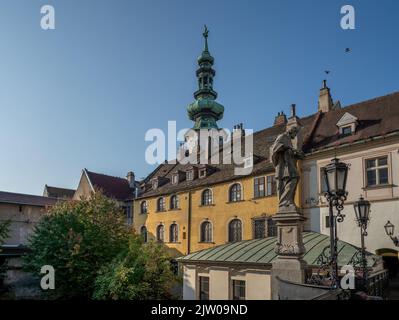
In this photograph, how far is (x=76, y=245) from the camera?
21.4m

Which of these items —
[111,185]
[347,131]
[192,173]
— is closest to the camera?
[347,131]

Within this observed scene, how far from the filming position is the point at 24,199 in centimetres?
3728

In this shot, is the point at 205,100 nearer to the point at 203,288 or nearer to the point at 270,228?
the point at 270,228

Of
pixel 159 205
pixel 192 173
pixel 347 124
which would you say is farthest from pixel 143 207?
pixel 347 124

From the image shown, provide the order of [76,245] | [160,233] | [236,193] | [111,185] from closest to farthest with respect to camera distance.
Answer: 1. [76,245]
2. [236,193]
3. [160,233]
4. [111,185]

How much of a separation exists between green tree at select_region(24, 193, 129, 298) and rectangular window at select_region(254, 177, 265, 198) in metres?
9.95

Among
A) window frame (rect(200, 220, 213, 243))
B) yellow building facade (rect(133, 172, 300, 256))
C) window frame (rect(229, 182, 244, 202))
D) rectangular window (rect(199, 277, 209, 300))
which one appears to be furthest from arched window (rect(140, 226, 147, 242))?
rectangular window (rect(199, 277, 209, 300))

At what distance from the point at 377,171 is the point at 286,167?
1222 cm

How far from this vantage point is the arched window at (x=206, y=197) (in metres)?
29.8

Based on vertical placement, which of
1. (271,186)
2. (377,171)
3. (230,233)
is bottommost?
(230,233)

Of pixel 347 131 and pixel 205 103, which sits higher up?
pixel 205 103

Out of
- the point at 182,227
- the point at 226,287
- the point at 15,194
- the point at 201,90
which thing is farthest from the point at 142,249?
the point at 201,90

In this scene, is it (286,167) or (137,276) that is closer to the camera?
(286,167)
